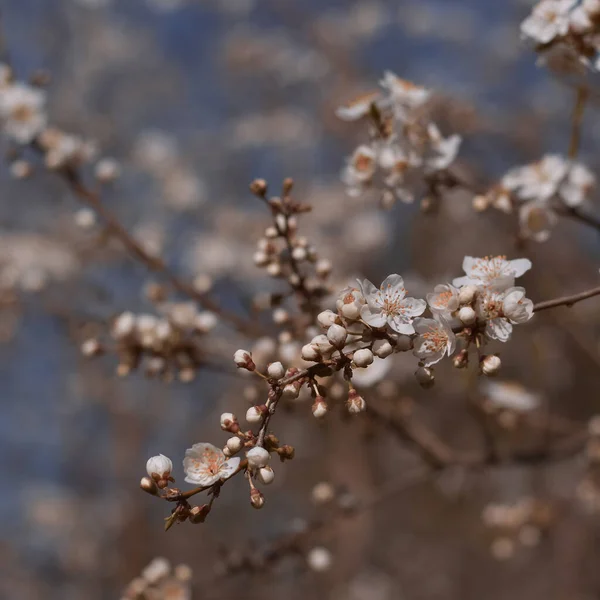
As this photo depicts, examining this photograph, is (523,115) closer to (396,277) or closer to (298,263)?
(298,263)

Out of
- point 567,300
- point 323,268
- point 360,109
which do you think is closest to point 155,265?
point 323,268

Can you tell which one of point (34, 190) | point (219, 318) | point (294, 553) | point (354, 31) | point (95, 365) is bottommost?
point (95, 365)

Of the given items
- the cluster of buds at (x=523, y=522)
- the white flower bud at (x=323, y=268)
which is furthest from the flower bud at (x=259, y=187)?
the cluster of buds at (x=523, y=522)

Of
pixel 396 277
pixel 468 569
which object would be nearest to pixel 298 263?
pixel 396 277

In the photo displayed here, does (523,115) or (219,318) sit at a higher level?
(219,318)

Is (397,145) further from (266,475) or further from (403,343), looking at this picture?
(266,475)

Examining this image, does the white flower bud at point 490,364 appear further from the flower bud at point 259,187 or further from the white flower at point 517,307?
the flower bud at point 259,187
